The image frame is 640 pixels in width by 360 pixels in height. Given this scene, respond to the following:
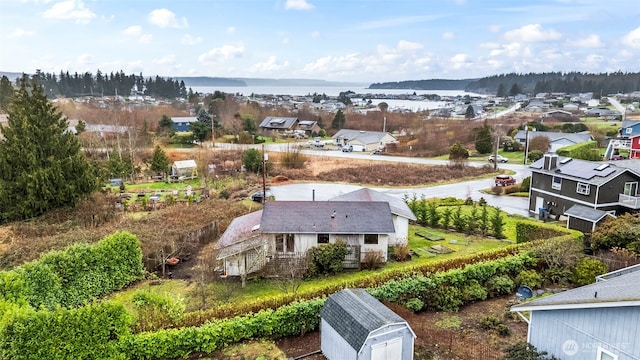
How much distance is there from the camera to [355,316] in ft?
37.5

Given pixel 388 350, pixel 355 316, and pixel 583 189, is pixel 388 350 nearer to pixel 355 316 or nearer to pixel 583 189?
pixel 355 316

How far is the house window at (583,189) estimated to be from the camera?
83.2 feet

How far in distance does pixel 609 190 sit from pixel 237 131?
5639cm

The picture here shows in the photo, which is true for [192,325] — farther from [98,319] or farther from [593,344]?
[593,344]

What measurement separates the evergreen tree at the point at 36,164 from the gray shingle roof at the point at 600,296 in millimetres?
25538

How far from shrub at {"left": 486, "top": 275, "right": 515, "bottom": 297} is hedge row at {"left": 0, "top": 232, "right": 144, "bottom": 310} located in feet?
49.7

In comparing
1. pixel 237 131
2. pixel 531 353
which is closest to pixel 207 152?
pixel 237 131

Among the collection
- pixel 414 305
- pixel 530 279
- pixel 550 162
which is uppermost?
pixel 550 162

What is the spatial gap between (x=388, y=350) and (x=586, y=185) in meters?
20.7

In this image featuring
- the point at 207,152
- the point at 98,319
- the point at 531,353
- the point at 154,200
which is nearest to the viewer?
the point at 531,353

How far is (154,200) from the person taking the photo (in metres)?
31.7

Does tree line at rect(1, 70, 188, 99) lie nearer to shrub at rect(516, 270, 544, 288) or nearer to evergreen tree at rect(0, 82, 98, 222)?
evergreen tree at rect(0, 82, 98, 222)

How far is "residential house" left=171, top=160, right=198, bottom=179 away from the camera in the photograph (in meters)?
41.6

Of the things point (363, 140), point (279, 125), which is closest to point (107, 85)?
point (279, 125)
